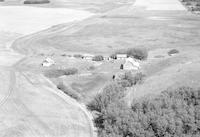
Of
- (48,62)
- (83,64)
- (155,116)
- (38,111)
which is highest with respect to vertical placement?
(155,116)

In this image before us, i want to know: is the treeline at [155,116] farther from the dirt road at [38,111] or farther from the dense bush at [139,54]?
the dense bush at [139,54]

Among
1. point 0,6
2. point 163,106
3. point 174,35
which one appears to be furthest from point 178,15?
point 163,106

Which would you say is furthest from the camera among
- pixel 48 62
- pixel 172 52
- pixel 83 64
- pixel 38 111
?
pixel 172 52

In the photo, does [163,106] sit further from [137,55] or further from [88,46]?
[88,46]

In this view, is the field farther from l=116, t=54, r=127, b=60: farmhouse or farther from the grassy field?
l=116, t=54, r=127, b=60: farmhouse

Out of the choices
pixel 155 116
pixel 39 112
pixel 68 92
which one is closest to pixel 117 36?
pixel 68 92

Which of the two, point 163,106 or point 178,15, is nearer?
point 163,106

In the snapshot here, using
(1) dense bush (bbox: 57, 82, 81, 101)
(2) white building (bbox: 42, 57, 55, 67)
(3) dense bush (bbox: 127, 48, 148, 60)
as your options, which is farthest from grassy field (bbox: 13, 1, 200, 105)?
(2) white building (bbox: 42, 57, 55, 67)

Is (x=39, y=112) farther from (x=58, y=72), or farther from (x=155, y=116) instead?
(x=58, y=72)

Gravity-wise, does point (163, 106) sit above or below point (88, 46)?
above
